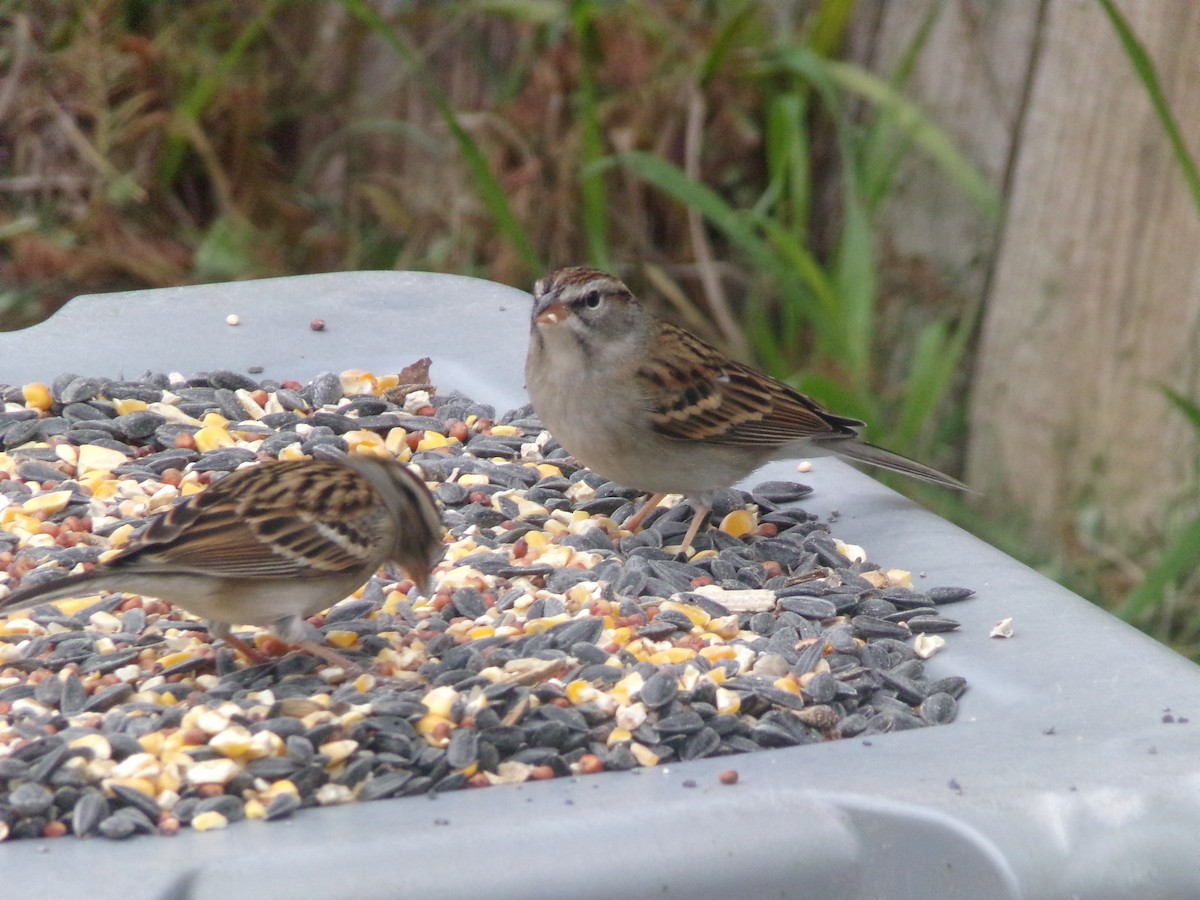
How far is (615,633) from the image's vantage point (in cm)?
301

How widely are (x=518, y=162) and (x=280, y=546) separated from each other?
3993 mm

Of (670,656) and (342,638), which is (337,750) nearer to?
(342,638)

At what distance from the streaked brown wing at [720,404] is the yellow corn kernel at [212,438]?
0.93 meters

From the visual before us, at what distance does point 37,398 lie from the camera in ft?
12.7

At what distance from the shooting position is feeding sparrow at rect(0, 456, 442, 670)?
2828mm

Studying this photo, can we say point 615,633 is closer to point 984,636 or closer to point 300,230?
point 984,636

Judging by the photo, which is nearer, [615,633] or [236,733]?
[236,733]

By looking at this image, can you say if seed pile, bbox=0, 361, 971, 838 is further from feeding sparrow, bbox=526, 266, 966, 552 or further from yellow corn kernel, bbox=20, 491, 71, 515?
feeding sparrow, bbox=526, 266, 966, 552

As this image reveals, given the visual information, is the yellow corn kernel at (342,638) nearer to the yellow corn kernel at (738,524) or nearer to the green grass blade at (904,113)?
the yellow corn kernel at (738,524)

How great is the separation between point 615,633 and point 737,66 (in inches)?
151

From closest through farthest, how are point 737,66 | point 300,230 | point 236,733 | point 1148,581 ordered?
1. point 236,733
2. point 1148,581
3. point 737,66
4. point 300,230

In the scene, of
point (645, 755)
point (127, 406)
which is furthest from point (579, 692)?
point (127, 406)

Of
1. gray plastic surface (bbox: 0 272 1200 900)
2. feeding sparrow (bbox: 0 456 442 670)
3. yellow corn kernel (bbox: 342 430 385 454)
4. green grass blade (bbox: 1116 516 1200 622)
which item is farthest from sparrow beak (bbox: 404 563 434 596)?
green grass blade (bbox: 1116 516 1200 622)

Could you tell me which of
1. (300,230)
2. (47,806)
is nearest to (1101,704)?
(47,806)
